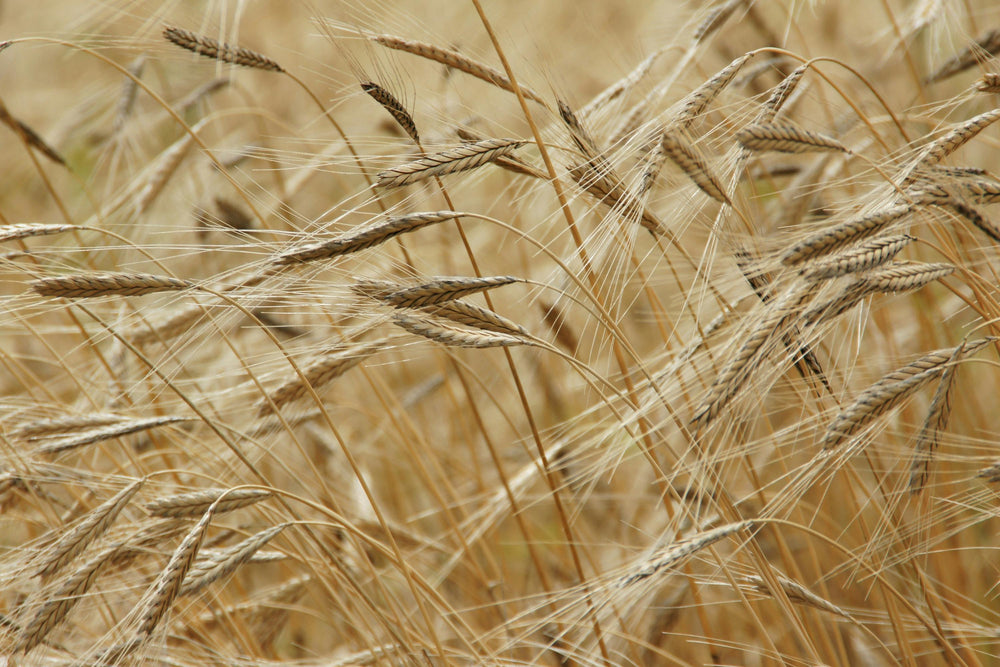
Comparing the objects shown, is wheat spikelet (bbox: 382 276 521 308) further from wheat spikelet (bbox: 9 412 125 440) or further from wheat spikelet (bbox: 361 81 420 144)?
wheat spikelet (bbox: 9 412 125 440)

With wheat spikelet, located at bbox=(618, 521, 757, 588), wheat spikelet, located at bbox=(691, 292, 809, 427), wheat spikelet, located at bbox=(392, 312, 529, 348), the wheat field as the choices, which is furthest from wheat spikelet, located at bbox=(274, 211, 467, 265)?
→ wheat spikelet, located at bbox=(618, 521, 757, 588)

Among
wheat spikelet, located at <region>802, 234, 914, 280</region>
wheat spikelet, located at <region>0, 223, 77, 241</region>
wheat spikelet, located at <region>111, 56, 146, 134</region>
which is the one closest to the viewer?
wheat spikelet, located at <region>802, 234, 914, 280</region>

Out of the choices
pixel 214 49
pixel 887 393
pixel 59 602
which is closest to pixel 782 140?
pixel 887 393

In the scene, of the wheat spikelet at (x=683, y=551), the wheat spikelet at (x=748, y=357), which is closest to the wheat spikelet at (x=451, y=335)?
the wheat spikelet at (x=748, y=357)

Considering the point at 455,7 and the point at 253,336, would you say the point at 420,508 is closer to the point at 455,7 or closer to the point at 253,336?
the point at 253,336

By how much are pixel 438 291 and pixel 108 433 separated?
600mm

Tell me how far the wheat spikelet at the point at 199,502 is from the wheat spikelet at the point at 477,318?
0.38 m

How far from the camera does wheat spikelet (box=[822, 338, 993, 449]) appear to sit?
3.40ft

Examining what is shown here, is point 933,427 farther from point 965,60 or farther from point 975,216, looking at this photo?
point 965,60

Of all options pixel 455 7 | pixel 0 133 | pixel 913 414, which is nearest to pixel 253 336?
pixel 913 414

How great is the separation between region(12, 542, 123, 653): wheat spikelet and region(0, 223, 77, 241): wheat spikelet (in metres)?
0.50

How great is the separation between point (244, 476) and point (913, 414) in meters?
1.64

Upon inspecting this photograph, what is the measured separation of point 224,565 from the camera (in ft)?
3.61

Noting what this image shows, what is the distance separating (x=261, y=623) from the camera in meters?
1.79
